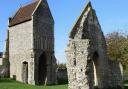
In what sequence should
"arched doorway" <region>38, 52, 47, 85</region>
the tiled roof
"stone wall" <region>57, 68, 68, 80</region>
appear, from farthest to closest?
1. "stone wall" <region>57, 68, 68, 80</region>
2. "arched doorway" <region>38, 52, 47, 85</region>
3. the tiled roof

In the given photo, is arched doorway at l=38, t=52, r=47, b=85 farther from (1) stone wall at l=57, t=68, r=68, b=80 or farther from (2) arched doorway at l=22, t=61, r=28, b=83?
(1) stone wall at l=57, t=68, r=68, b=80

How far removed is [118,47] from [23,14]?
64.0 ft

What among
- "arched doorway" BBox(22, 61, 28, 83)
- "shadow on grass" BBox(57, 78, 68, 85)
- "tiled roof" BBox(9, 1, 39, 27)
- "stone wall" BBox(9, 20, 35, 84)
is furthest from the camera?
"tiled roof" BBox(9, 1, 39, 27)

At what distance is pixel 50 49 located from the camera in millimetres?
47000

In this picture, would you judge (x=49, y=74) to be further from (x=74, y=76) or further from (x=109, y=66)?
(x=74, y=76)

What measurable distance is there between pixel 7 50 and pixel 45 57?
22.1ft

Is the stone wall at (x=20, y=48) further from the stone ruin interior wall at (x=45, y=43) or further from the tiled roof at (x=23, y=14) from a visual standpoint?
the stone ruin interior wall at (x=45, y=43)

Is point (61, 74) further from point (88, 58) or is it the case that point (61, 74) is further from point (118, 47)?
point (88, 58)

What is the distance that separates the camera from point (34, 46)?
44.8 metres

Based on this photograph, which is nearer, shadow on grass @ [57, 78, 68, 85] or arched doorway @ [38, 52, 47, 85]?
shadow on grass @ [57, 78, 68, 85]

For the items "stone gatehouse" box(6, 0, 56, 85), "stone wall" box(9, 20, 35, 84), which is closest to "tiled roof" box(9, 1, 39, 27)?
"stone gatehouse" box(6, 0, 56, 85)

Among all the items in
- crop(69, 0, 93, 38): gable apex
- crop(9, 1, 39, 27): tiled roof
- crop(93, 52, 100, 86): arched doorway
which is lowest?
crop(93, 52, 100, 86): arched doorway

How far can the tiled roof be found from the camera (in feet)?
153

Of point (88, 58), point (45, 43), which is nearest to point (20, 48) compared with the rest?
point (45, 43)
